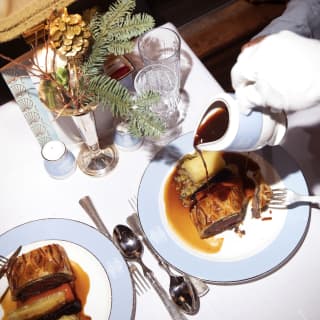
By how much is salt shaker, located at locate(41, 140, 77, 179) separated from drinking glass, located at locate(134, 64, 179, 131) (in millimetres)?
227

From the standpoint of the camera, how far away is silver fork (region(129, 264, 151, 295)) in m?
0.92

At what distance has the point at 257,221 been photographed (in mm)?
967

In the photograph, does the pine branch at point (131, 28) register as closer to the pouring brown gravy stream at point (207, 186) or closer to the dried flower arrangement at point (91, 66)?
the dried flower arrangement at point (91, 66)

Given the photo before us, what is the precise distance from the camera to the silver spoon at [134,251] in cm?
89

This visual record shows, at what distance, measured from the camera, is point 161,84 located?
1114 millimetres

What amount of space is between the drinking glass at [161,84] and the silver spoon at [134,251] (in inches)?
11.5

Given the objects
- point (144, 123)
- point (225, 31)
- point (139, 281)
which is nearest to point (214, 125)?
point (144, 123)

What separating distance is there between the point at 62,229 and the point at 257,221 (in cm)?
41

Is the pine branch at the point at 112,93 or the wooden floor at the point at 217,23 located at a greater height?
the wooden floor at the point at 217,23

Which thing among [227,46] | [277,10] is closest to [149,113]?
[227,46]

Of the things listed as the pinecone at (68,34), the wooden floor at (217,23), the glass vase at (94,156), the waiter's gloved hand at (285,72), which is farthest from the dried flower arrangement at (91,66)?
the wooden floor at (217,23)

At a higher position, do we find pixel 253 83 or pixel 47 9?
pixel 47 9

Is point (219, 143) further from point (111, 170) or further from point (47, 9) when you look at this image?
point (47, 9)

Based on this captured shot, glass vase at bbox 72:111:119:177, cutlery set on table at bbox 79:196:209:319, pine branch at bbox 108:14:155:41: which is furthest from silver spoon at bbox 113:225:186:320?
pine branch at bbox 108:14:155:41
